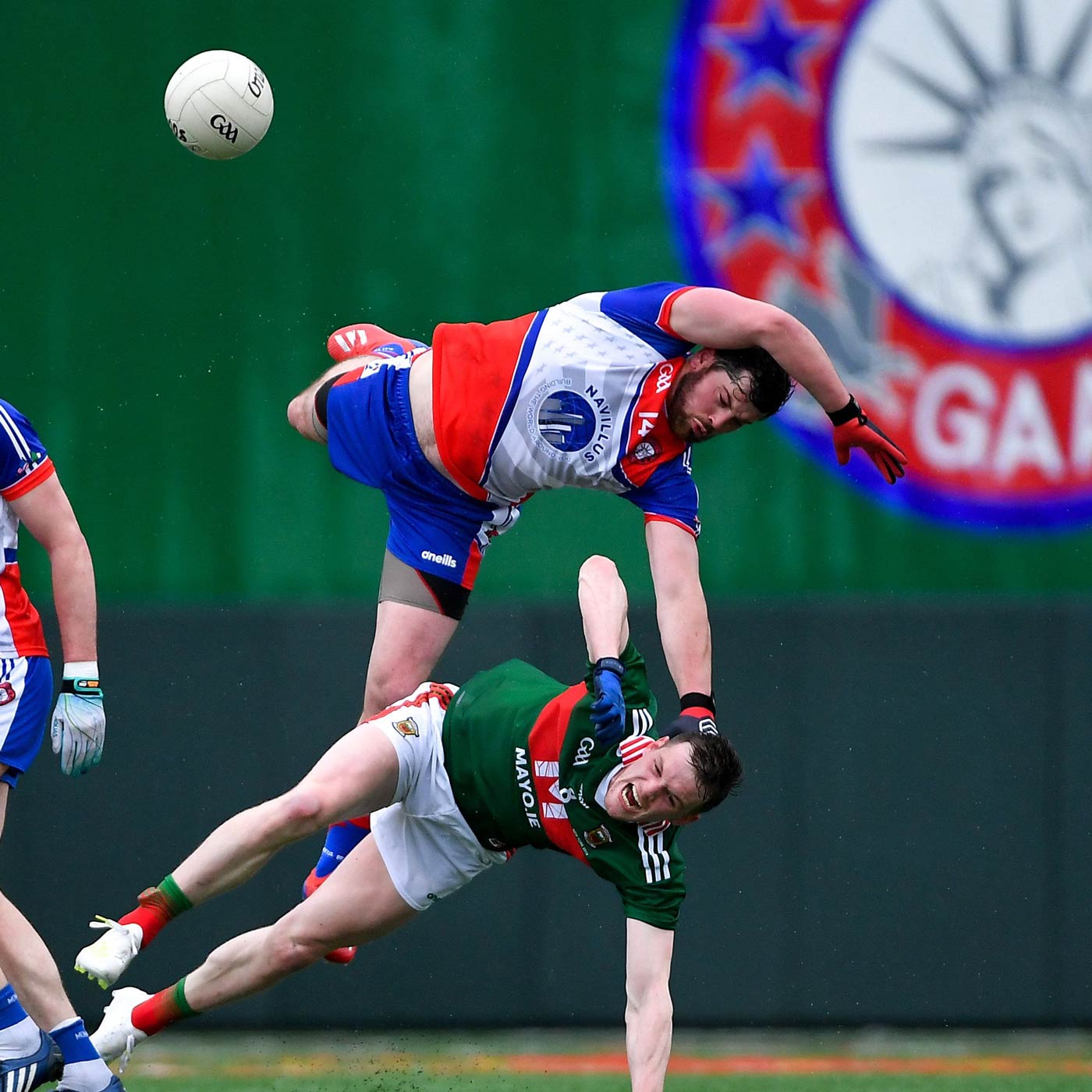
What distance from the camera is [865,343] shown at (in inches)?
287

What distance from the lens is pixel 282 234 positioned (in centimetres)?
721

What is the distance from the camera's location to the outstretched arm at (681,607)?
4953mm

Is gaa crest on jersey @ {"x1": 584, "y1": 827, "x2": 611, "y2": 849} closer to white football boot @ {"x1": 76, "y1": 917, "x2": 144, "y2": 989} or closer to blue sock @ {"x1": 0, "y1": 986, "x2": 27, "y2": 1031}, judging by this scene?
white football boot @ {"x1": 76, "y1": 917, "x2": 144, "y2": 989}

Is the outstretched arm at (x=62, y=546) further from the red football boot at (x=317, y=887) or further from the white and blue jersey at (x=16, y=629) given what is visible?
the red football boot at (x=317, y=887)

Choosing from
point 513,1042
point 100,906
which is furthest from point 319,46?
point 513,1042

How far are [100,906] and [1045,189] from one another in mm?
4979

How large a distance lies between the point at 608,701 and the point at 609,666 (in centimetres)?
15

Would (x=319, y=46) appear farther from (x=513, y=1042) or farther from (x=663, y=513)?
(x=513, y=1042)

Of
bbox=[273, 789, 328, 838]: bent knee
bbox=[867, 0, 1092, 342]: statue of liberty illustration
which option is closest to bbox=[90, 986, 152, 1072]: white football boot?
bbox=[273, 789, 328, 838]: bent knee

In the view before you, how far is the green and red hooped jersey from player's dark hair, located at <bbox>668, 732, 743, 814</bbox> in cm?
17

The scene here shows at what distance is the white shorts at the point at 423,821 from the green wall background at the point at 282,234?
2231 mm

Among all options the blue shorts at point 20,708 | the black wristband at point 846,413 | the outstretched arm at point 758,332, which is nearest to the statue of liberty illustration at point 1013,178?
the black wristband at point 846,413

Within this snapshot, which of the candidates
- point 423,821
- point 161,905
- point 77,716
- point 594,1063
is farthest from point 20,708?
point 594,1063

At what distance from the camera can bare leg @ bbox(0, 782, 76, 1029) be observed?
4.84 m
